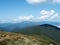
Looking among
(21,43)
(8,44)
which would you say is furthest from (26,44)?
(8,44)

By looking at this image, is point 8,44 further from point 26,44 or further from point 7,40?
point 26,44

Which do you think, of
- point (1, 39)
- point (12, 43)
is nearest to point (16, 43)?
point (12, 43)

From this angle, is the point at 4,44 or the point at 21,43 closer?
the point at 4,44

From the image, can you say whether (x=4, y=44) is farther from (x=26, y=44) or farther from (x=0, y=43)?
(x=26, y=44)

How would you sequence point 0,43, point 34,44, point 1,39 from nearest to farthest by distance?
1. point 0,43
2. point 1,39
3. point 34,44

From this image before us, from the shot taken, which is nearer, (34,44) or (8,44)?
(8,44)

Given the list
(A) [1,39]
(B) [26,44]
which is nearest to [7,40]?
(A) [1,39]

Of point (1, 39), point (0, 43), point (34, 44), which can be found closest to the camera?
point (0, 43)
